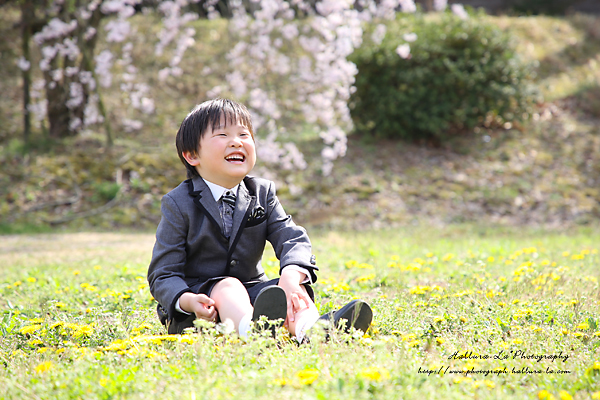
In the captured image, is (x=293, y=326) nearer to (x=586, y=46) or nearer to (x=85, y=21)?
(x=85, y=21)

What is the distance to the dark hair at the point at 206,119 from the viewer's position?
254cm

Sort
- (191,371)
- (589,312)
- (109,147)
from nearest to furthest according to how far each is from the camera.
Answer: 1. (191,371)
2. (589,312)
3. (109,147)

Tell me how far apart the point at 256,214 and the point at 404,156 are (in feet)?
26.0

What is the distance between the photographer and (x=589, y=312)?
2.72 metres

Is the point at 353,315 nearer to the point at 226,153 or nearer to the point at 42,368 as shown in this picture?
the point at 226,153

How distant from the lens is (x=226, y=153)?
2.50 meters

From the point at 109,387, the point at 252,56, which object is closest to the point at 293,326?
the point at 109,387

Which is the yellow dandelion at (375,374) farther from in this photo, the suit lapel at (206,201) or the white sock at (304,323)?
the suit lapel at (206,201)

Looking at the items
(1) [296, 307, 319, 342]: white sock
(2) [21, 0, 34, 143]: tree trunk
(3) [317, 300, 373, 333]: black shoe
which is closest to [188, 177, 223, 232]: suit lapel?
(1) [296, 307, 319, 342]: white sock

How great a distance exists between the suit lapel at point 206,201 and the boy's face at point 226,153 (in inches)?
3.0

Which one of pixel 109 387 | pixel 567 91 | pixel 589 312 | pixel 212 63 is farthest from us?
pixel 212 63

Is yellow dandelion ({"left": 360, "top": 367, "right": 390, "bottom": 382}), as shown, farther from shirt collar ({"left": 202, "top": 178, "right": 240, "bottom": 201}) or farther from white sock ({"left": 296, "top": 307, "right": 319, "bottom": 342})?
shirt collar ({"left": 202, "top": 178, "right": 240, "bottom": 201})

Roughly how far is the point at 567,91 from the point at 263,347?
12574 mm

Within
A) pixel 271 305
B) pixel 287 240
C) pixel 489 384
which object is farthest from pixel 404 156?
pixel 489 384
